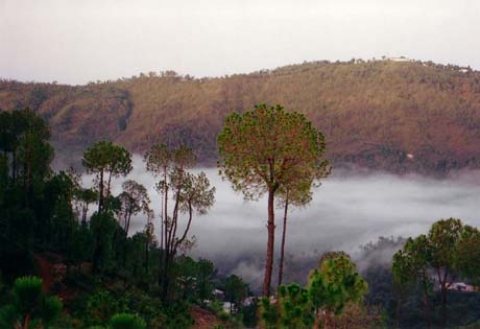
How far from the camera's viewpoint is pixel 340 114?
183375mm

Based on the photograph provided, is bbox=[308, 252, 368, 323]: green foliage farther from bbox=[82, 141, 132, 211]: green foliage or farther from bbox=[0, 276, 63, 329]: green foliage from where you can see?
bbox=[82, 141, 132, 211]: green foliage

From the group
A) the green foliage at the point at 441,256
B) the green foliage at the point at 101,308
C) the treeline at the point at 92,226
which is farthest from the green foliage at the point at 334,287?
the green foliage at the point at 441,256

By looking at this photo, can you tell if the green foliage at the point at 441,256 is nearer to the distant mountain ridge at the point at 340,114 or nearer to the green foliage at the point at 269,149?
the green foliage at the point at 269,149

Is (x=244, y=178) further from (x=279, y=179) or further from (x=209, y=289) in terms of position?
(x=209, y=289)

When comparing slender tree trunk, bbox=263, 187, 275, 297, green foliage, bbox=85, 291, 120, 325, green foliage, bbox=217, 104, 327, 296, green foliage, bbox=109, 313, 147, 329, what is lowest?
green foliage, bbox=85, 291, 120, 325

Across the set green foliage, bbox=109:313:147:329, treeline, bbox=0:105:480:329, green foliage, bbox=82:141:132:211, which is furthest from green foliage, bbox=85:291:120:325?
green foliage, bbox=82:141:132:211

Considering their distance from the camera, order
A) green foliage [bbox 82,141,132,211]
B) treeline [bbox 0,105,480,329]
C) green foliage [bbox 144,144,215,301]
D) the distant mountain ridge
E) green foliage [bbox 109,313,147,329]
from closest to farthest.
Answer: green foliage [bbox 109,313,147,329] → treeline [bbox 0,105,480,329] → green foliage [bbox 144,144,215,301] → green foliage [bbox 82,141,132,211] → the distant mountain ridge

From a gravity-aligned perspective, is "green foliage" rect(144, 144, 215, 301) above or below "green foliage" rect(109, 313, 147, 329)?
above

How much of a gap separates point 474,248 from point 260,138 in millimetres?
16111

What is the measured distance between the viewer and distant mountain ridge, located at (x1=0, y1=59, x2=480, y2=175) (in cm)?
17188

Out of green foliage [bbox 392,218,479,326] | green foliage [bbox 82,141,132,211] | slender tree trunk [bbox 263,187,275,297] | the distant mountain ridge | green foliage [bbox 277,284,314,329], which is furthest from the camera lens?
the distant mountain ridge

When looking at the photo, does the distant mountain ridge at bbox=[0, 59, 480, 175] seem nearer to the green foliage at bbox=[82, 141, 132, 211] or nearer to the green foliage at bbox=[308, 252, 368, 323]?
the green foliage at bbox=[82, 141, 132, 211]

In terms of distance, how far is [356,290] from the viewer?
18.1 m

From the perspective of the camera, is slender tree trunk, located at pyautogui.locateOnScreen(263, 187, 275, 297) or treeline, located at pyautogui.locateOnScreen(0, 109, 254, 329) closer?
slender tree trunk, located at pyautogui.locateOnScreen(263, 187, 275, 297)
